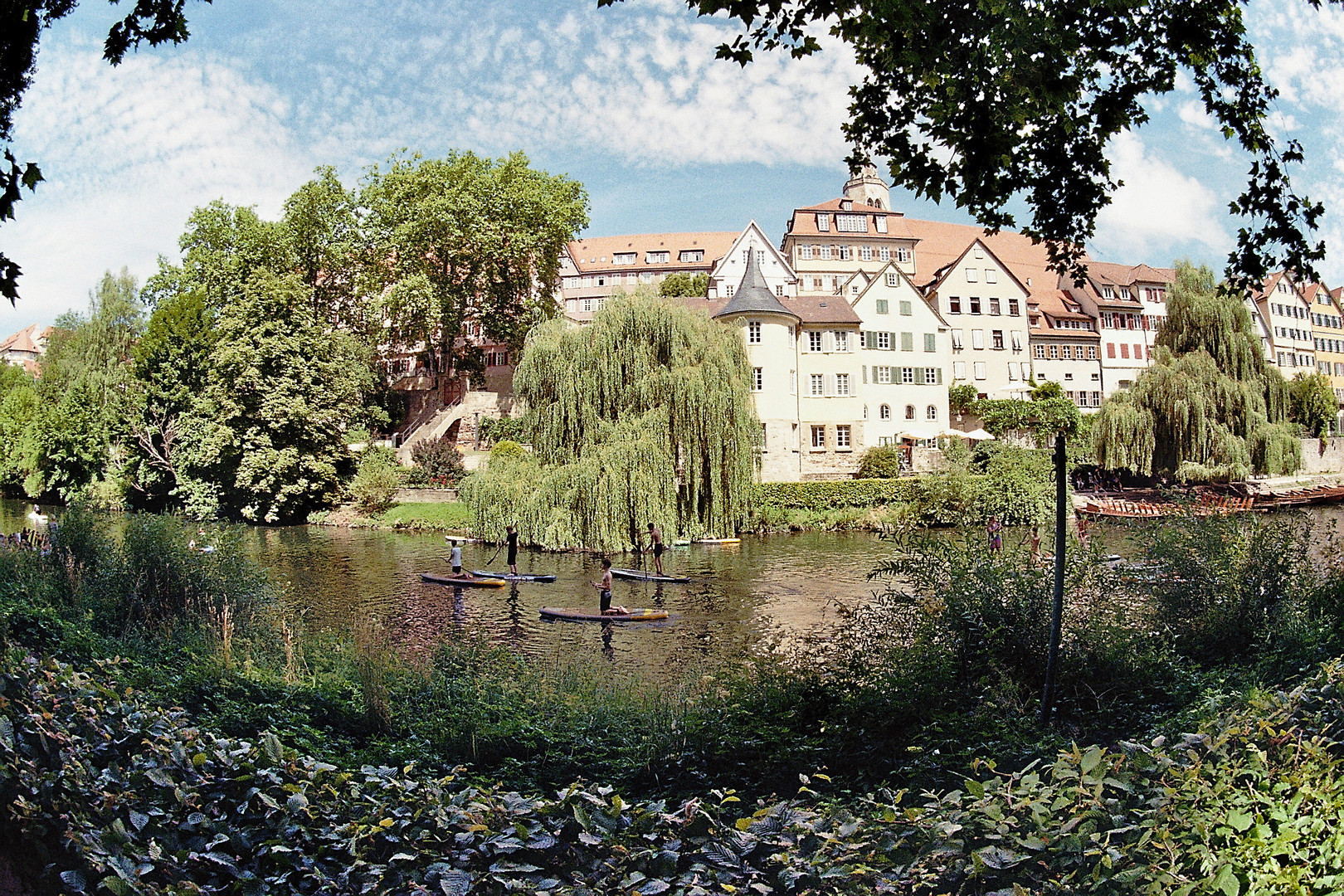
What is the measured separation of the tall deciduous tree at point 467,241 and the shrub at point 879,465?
18404 millimetres

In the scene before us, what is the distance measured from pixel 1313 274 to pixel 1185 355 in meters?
32.6

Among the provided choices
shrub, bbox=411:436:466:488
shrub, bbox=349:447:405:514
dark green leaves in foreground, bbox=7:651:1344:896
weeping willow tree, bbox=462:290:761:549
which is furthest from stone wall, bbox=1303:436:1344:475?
dark green leaves in foreground, bbox=7:651:1344:896

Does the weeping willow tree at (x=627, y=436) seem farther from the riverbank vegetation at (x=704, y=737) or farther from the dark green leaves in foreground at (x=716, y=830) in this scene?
the dark green leaves in foreground at (x=716, y=830)

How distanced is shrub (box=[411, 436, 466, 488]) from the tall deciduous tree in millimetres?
7037

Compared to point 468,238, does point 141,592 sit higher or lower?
lower

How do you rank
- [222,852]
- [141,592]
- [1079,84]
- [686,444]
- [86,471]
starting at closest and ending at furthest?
[222,852] → [1079,84] → [141,592] → [686,444] → [86,471]

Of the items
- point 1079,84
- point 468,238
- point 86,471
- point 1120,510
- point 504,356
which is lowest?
point 1120,510

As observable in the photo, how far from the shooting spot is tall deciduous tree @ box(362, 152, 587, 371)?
155ft

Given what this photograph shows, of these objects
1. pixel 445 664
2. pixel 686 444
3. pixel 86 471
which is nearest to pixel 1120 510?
pixel 686 444

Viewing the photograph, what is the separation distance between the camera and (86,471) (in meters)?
42.9

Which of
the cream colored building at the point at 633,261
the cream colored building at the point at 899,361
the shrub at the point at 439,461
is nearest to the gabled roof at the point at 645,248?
the cream colored building at the point at 633,261

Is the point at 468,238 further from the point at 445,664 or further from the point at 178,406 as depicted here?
the point at 445,664

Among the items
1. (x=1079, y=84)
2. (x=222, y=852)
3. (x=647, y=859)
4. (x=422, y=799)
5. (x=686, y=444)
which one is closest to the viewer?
(x=647, y=859)

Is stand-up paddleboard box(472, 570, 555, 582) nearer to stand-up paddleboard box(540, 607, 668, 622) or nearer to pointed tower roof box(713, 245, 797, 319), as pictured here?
stand-up paddleboard box(540, 607, 668, 622)
